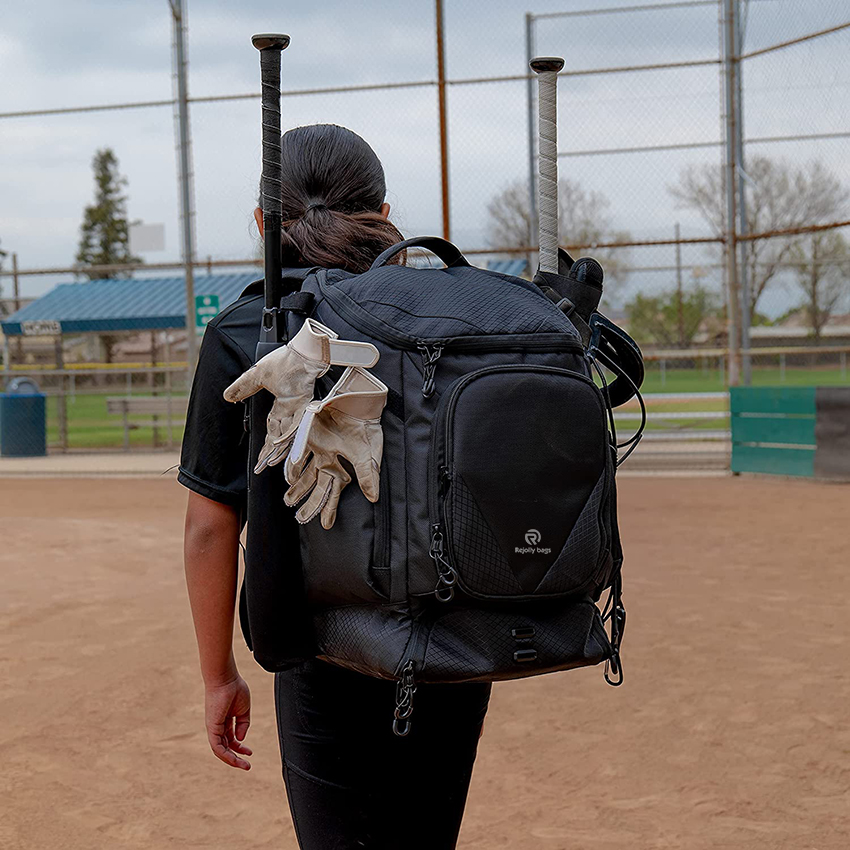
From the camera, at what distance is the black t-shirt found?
1.73m

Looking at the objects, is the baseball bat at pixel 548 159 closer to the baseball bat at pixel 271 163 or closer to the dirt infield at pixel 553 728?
the baseball bat at pixel 271 163

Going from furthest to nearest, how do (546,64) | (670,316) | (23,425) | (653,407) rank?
(653,407) → (670,316) → (23,425) → (546,64)

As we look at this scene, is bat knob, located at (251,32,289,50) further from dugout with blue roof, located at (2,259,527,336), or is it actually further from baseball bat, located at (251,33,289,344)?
dugout with blue roof, located at (2,259,527,336)

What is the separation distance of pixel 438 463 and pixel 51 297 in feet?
80.6

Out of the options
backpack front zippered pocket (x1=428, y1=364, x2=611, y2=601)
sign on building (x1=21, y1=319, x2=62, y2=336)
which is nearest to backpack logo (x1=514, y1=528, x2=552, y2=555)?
backpack front zippered pocket (x1=428, y1=364, x2=611, y2=601)

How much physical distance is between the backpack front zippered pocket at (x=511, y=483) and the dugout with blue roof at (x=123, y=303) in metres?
20.3

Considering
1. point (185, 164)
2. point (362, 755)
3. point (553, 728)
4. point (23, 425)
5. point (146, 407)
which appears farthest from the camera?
point (146, 407)

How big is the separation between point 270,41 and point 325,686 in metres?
1.02

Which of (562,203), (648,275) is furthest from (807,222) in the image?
(562,203)

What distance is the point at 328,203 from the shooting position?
6.21 ft

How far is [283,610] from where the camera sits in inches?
65.2

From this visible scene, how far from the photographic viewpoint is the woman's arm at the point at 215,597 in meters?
1.81

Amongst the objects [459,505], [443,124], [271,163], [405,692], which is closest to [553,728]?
[405,692]

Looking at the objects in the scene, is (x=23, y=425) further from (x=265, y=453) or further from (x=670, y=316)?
(x=265, y=453)
